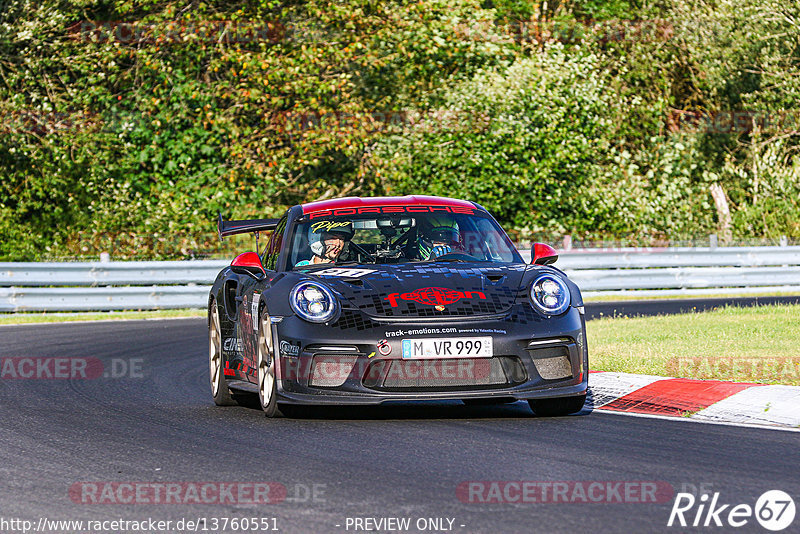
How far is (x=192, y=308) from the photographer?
21719 millimetres

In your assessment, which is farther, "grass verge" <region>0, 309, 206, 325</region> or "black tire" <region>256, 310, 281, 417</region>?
"grass verge" <region>0, 309, 206, 325</region>

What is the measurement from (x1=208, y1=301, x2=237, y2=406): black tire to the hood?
1.57m

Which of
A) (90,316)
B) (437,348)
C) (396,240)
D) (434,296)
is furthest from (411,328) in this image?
(90,316)

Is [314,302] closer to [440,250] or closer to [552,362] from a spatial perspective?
[440,250]

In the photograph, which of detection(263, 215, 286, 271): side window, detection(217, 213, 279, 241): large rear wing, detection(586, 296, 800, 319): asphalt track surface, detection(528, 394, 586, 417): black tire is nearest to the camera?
detection(528, 394, 586, 417): black tire

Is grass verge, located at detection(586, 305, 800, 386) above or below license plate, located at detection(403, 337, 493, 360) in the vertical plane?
below

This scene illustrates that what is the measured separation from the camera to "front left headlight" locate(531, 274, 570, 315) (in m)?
7.76

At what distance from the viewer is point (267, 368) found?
8000mm

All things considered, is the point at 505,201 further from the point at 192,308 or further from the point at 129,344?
the point at 129,344

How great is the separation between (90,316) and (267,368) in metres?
13.6

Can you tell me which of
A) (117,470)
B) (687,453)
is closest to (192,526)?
(117,470)

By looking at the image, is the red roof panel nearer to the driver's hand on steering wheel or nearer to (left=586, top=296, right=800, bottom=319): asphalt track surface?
the driver's hand on steering wheel

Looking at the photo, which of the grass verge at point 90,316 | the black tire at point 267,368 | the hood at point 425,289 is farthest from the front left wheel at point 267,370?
the grass verge at point 90,316

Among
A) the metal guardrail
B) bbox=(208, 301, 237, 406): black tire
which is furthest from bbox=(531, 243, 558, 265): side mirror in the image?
the metal guardrail
